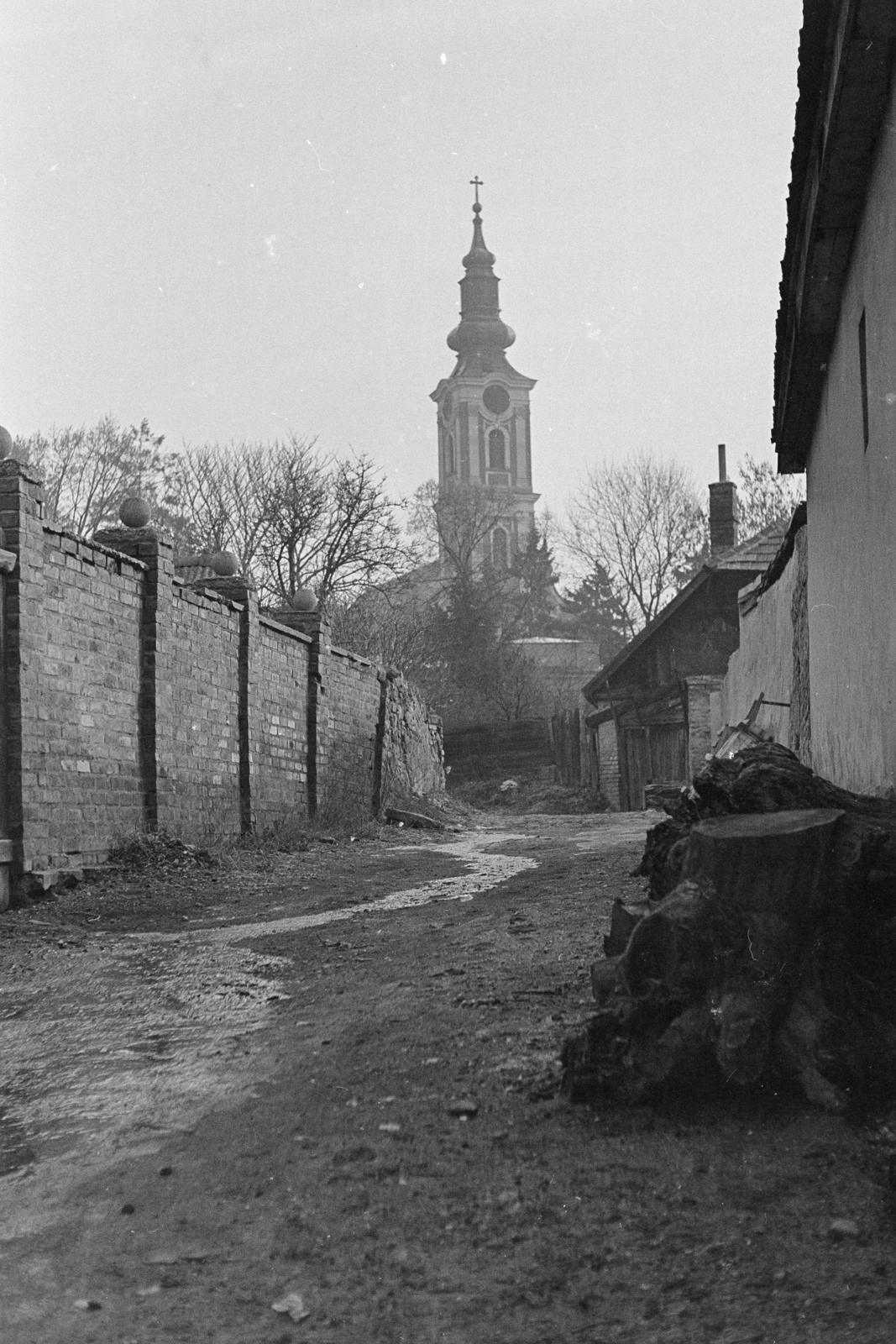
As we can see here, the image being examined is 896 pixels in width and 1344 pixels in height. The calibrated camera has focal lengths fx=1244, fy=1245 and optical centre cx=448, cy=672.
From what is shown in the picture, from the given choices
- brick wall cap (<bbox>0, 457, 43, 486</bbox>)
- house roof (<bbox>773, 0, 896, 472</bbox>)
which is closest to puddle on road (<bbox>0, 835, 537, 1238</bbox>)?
brick wall cap (<bbox>0, 457, 43, 486</bbox>)

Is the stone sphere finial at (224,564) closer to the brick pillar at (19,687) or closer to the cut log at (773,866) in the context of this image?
the brick pillar at (19,687)

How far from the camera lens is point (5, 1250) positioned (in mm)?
3037

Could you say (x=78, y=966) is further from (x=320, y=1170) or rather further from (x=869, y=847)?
(x=869, y=847)

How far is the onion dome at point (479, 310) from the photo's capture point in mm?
92938

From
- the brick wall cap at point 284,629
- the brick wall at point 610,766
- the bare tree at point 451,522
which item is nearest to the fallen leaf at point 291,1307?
the brick wall cap at point 284,629

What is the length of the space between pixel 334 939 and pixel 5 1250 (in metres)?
→ 4.40

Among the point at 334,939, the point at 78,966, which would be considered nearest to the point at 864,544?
the point at 334,939

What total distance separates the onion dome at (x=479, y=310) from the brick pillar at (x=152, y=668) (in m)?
83.2

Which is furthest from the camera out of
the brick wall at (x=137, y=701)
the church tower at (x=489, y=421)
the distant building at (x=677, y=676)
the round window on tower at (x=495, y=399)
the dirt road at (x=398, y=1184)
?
the round window on tower at (x=495, y=399)

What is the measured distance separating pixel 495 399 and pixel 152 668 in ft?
266

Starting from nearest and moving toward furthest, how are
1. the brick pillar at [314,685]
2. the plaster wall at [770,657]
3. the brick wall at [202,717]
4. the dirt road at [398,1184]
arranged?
the dirt road at [398,1184]
the plaster wall at [770,657]
the brick wall at [202,717]
the brick pillar at [314,685]

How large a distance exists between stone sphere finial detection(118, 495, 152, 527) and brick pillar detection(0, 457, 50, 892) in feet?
7.24

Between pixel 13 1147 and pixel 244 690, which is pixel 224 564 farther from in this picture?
pixel 13 1147

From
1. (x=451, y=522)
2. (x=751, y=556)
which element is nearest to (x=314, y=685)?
(x=751, y=556)
